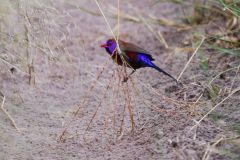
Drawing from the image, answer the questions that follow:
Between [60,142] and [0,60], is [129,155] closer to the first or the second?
[60,142]

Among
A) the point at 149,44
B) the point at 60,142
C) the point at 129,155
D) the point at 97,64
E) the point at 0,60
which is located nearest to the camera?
the point at 129,155

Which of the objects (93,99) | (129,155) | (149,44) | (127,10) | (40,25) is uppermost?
(127,10)

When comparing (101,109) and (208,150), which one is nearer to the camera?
(208,150)

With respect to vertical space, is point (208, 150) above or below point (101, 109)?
below

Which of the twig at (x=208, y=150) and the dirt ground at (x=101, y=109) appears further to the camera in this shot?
the dirt ground at (x=101, y=109)

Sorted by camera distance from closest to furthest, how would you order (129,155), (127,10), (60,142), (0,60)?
1. (129,155)
2. (60,142)
3. (0,60)
4. (127,10)

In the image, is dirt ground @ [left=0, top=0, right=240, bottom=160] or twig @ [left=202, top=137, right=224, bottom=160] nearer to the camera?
twig @ [left=202, top=137, right=224, bottom=160]

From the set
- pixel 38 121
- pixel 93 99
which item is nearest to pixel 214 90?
pixel 93 99

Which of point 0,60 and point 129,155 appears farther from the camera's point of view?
point 0,60
